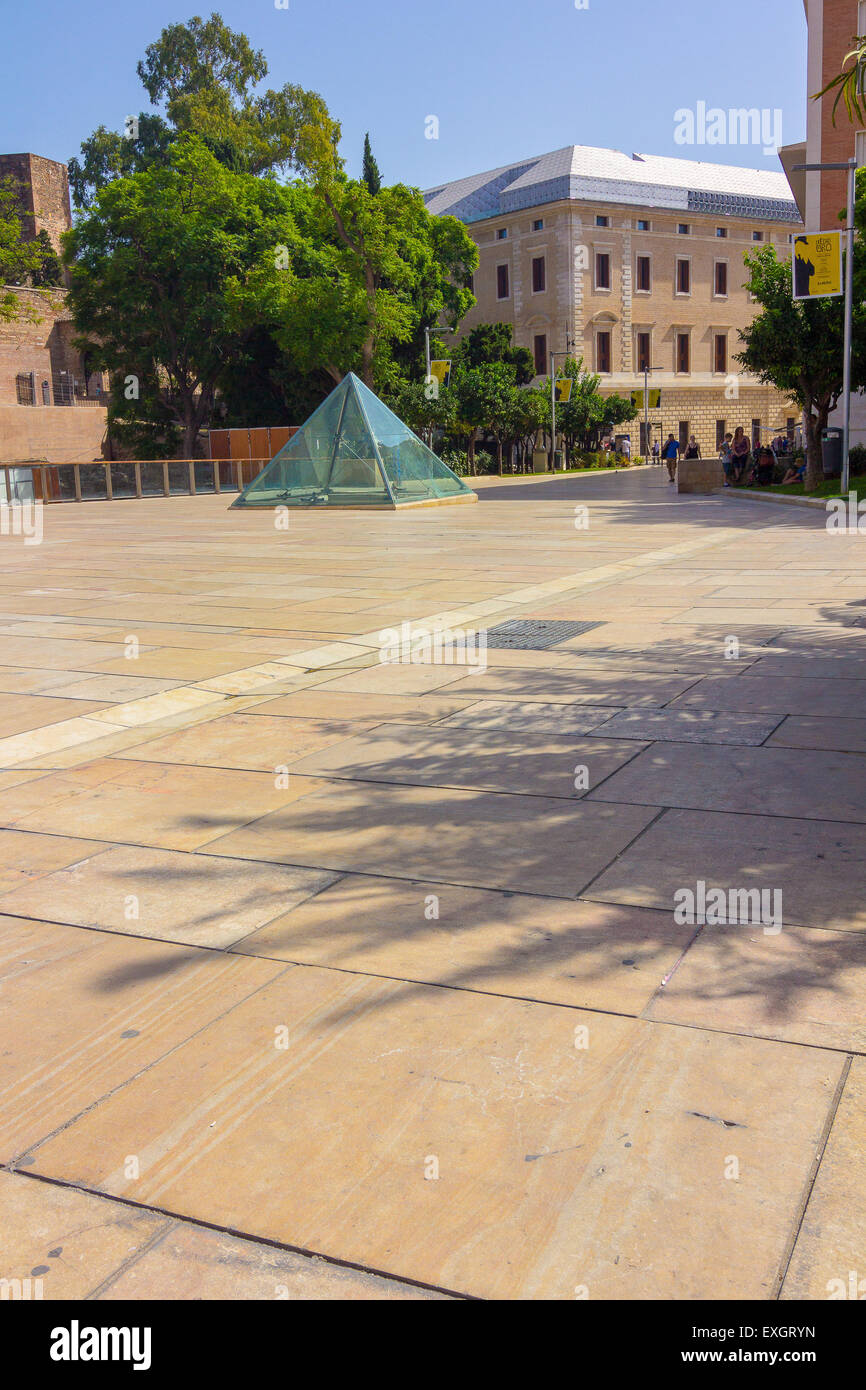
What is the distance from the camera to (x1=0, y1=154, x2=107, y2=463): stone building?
175 feet

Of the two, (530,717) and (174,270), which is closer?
(530,717)

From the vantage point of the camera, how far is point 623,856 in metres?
4.83

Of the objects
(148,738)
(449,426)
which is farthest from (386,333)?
(148,738)

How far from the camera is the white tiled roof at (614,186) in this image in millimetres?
71562

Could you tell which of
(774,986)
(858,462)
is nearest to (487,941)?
(774,986)

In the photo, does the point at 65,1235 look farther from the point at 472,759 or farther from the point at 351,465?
the point at 351,465

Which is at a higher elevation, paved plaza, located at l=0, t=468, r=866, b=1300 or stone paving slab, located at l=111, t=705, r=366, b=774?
stone paving slab, located at l=111, t=705, r=366, b=774

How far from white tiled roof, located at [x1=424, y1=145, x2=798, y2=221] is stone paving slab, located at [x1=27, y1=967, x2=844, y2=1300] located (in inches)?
2868

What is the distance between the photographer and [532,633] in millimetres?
10297

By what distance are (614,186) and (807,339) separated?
1900 inches

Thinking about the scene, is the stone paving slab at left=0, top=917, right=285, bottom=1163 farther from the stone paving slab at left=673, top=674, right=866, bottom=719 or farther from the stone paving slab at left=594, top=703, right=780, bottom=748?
the stone paving slab at left=673, top=674, right=866, bottom=719

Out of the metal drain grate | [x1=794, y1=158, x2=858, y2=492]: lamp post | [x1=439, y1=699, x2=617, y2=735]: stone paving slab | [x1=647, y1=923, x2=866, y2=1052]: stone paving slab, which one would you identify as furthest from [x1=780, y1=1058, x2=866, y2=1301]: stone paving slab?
[x1=794, y1=158, x2=858, y2=492]: lamp post

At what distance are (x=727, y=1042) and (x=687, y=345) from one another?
8006 cm
